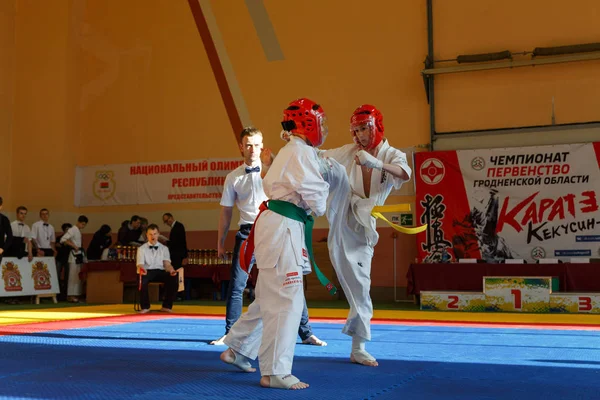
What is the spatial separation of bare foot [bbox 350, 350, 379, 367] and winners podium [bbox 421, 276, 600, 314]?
5958mm

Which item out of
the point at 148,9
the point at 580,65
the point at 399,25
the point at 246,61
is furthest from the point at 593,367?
the point at 148,9

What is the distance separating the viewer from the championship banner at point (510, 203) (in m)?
11.2

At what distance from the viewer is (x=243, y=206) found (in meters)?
5.44

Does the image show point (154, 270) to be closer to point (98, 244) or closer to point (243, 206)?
point (243, 206)

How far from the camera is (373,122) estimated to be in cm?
449

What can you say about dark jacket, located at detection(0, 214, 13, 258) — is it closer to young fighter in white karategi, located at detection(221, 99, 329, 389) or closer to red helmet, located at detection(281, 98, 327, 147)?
young fighter in white karategi, located at detection(221, 99, 329, 389)

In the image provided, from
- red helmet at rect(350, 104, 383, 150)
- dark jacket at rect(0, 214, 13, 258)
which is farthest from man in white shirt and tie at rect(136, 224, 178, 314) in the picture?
red helmet at rect(350, 104, 383, 150)

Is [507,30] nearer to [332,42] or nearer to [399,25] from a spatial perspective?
[399,25]

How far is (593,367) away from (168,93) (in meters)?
11.5

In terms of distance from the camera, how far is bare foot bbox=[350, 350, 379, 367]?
4195mm

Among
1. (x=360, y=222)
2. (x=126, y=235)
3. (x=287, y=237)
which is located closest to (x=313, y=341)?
(x=360, y=222)

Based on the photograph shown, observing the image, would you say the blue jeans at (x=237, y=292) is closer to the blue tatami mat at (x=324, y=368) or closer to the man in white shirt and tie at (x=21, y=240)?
the blue tatami mat at (x=324, y=368)

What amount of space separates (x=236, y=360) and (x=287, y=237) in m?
0.91

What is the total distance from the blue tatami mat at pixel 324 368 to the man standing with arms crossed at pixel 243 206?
24 cm
